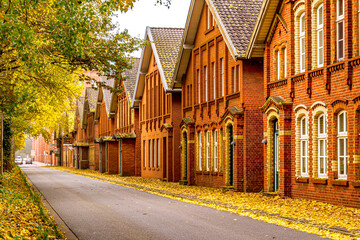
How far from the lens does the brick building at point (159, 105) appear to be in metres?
37.5

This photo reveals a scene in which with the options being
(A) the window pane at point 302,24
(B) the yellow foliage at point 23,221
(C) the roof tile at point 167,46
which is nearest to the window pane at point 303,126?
(A) the window pane at point 302,24

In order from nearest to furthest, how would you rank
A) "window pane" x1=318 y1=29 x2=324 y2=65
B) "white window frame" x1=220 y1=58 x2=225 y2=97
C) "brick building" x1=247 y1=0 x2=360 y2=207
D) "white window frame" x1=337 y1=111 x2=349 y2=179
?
1. "brick building" x1=247 y1=0 x2=360 y2=207
2. "white window frame" x1=337 y1=111 x2=349 y2=179
3. "window pane" x1=318 y1=29 x2=324 y2=65
4. "white window frame" x1=220 y1=58 x2=225 y2=97

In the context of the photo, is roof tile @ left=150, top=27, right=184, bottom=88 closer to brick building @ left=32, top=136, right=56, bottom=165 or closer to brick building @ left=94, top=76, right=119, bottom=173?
brick building @ left=94, top=76, right=119, bottom=173

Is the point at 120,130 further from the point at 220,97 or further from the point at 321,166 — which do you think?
the point at 321,166

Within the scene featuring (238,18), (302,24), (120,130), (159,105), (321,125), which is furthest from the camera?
(120,130)

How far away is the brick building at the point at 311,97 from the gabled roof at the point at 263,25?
0.04 meters

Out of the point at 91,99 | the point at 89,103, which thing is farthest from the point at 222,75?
the point at 91,99

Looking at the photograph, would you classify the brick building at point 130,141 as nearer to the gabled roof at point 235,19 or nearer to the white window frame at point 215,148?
the gabled roof at point 235,19

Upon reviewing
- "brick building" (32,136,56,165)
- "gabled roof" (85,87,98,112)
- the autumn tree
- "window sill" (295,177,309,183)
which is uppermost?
"gabled roof" (85,87,98,112)

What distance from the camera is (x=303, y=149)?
20734mm

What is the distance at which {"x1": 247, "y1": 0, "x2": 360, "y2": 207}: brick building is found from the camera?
1733 centimetres

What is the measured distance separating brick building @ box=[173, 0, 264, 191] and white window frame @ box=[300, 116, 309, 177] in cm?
455

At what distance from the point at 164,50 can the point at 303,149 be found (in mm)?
19898

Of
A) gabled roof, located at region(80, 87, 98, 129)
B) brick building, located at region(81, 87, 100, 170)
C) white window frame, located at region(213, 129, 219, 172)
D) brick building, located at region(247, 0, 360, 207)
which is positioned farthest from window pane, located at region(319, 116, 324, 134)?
gabled roof, located at region(80, 87, 98, 129)
